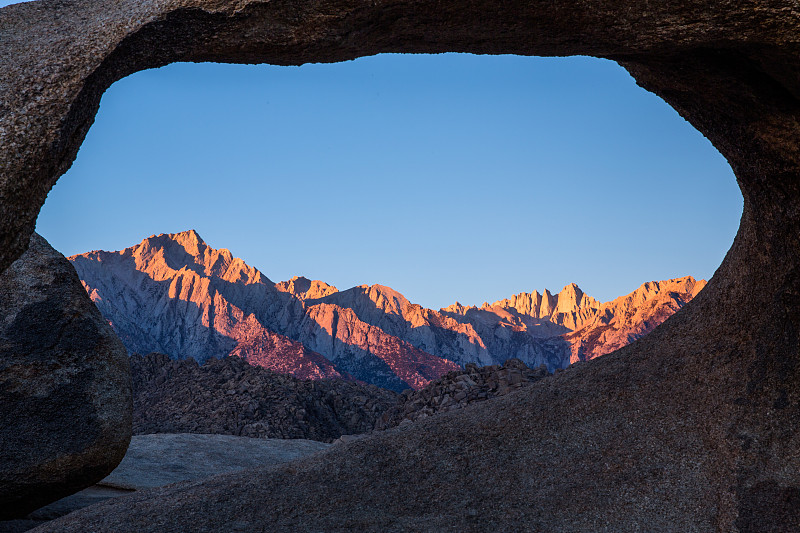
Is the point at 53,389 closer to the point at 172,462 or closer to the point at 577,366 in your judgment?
the point at 172,462

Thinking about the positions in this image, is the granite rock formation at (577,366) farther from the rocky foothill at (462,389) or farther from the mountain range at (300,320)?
the mountain range at (300,320)

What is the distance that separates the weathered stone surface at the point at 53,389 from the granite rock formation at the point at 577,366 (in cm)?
71

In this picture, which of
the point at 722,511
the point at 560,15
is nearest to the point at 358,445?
the point at 722,511

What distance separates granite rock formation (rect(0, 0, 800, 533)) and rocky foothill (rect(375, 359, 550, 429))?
312 inches

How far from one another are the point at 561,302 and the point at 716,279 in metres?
101

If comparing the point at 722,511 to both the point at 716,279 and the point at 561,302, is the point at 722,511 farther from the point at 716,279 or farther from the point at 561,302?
the point at 561,302

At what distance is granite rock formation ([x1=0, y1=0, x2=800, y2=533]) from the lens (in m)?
4.38

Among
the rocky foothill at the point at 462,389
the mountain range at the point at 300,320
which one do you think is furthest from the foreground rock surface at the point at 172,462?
the mountain range at the point at 300,320

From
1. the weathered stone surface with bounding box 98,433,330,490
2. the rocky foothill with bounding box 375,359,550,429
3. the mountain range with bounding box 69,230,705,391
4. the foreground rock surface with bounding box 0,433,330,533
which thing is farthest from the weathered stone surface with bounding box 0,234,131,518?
the mountain range with bounding box 69,230,705,391

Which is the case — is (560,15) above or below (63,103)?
above

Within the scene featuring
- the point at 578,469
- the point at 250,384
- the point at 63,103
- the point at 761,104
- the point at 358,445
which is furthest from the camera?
the point at 250,384

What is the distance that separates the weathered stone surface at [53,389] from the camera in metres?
7.20

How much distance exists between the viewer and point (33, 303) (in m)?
7.76

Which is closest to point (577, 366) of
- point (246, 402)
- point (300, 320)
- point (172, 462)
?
point (172, 462)
